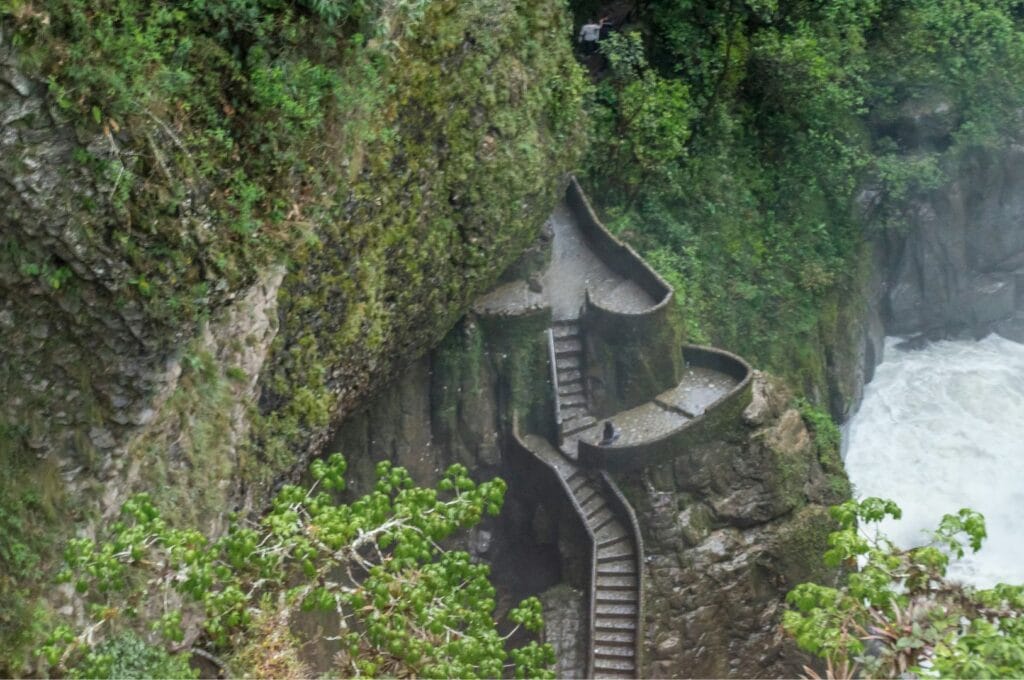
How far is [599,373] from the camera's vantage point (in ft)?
60.0

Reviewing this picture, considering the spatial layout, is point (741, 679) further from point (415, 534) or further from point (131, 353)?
point (131, 353)

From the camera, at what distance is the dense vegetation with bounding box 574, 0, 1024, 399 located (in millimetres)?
20469

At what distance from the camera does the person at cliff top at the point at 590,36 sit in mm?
20234

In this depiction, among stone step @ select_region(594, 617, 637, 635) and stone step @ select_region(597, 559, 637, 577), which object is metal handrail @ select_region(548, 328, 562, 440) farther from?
stone step @ select_region(594, 617, 637, 635)

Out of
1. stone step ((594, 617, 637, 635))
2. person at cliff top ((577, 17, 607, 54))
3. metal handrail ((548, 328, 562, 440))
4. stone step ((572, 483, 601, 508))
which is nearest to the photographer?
stone step ((594, 617, 637, 635))

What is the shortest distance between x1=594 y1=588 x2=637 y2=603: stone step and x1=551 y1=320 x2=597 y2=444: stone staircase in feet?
10.1

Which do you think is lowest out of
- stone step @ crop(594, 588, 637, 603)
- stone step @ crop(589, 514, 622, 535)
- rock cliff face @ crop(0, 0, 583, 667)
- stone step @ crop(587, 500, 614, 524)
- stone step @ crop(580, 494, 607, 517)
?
stone step @ crop(594, 588, 637, 603)

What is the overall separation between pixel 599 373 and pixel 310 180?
976 cm

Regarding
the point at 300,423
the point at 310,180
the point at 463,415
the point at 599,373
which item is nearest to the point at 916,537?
the point at 599,373

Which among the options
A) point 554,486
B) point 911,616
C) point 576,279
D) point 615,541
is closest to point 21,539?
point 911,616

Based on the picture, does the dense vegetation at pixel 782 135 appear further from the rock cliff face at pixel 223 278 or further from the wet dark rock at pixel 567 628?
the wet dark rock at pixel 567 628

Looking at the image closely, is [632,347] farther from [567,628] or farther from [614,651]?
[614,651]

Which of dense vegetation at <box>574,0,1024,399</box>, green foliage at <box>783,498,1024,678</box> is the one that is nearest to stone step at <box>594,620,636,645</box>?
dense vegetation at <box>574,0,1024,399</box>

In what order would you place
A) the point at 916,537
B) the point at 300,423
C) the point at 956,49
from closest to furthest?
the point at 300,423, the point at 916,537, the point at 956,49
